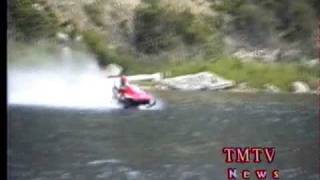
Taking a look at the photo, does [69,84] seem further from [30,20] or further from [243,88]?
[243,88]

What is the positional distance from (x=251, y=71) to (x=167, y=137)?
0.22 metres

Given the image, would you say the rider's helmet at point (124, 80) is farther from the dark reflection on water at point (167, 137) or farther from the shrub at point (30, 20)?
the shrub at point (30, 20)

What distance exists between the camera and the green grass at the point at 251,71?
1425mm

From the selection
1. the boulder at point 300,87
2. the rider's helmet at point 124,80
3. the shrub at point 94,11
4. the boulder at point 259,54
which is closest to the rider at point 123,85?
the rider's helmet at point 124,80

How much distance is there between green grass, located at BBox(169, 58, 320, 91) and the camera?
56.1 inches

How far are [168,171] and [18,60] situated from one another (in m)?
0.38

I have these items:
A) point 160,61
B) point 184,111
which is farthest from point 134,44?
point 184,111

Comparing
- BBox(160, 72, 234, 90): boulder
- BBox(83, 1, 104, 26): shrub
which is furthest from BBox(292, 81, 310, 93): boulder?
BBox(83, 1, 104, 26): shrub

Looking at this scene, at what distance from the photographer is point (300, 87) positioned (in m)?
1.42

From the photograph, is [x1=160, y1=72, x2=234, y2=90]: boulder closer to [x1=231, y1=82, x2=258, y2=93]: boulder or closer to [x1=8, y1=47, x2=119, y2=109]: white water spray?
[x1=231, y1=82, x2=258, y2=93]: boulder

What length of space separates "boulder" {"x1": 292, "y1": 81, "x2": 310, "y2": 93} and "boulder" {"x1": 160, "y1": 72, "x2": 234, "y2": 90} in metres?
0.13

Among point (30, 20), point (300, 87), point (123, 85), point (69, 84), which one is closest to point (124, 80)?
point (123, 85)

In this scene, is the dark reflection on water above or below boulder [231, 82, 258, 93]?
below

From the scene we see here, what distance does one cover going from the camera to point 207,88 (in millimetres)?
1426
